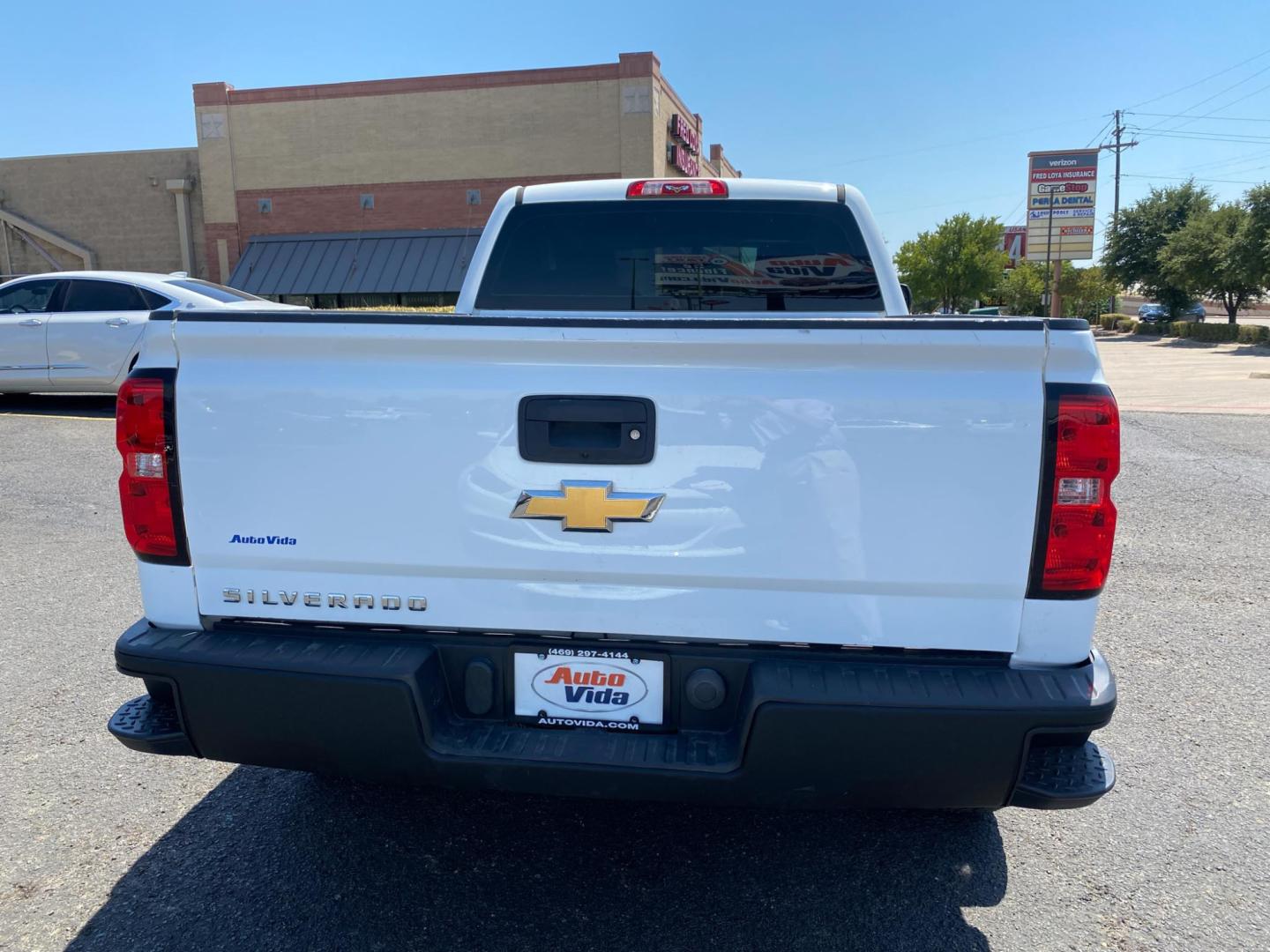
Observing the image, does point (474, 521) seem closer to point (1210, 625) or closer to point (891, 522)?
point (891, 522)

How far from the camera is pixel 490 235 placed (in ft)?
14.2

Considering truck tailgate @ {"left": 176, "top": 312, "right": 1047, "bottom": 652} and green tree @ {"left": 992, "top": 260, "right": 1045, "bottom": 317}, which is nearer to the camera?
truck tailgate @ {"left": 176, "top": 312, "right": 1047, "bottom": 652}

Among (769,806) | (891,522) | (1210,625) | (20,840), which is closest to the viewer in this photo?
(891,522)

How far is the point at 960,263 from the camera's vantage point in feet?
Result: 228

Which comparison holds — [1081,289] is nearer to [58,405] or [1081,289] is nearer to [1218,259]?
[1218,259]

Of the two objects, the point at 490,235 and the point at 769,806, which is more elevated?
the point at 490,235

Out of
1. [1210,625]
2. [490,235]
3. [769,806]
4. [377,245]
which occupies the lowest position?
[1210,625]

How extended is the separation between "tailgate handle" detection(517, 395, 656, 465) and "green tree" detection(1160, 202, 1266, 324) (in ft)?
142

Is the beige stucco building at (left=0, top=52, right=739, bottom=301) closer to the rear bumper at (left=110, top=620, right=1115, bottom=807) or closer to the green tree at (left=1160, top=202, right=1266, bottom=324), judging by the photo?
the green tree at (left=1160, top=202, right=1266, bottom=324)

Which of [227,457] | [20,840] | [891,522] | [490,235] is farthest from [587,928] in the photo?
[490,235]

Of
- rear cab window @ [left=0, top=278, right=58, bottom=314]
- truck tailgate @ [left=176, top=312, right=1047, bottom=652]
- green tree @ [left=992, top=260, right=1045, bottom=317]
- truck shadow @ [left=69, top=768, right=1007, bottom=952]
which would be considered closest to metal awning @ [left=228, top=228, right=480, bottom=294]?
rear cab window @ [left=0, top=278, right=58, bottom=314]

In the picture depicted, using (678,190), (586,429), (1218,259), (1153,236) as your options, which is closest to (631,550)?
(586,429)

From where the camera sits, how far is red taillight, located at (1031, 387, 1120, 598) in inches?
86.7

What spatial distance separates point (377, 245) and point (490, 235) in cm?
2736
